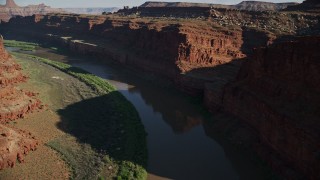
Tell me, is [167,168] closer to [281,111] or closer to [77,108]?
[281,111]

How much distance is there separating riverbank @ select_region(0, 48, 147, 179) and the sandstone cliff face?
10.7m

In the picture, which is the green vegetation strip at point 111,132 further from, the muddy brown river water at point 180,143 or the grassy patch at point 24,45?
the grassy patch at point 24,45

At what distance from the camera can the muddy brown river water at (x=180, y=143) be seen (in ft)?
89.7

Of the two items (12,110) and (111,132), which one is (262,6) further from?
(12,110)

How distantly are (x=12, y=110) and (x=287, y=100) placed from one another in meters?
27.1

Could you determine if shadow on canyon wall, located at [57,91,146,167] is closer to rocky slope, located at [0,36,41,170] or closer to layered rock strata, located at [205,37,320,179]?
rocky slope, located at [0,36,41,170]

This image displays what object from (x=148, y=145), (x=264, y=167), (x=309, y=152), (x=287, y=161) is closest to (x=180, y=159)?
(x=148, y=145)

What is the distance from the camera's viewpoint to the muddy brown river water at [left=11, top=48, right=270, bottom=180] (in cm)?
2734

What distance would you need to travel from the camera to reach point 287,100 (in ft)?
87.1

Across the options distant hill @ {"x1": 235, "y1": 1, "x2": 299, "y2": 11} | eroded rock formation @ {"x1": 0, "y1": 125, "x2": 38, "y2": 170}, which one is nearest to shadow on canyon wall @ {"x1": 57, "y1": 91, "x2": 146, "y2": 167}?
eroded rock formation @ {"x1": 0, "y1": 125, "x2": 38, "y2": 170}

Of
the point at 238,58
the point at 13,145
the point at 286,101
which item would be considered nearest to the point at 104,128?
the point at 13,145

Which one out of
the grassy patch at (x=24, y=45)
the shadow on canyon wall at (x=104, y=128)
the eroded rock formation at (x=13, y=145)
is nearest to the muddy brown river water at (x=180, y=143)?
the shadow on canyon wall at (x=104, y=128)

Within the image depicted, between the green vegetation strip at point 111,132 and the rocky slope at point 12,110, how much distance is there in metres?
2.83

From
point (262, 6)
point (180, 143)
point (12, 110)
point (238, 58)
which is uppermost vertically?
point (262, 6)
